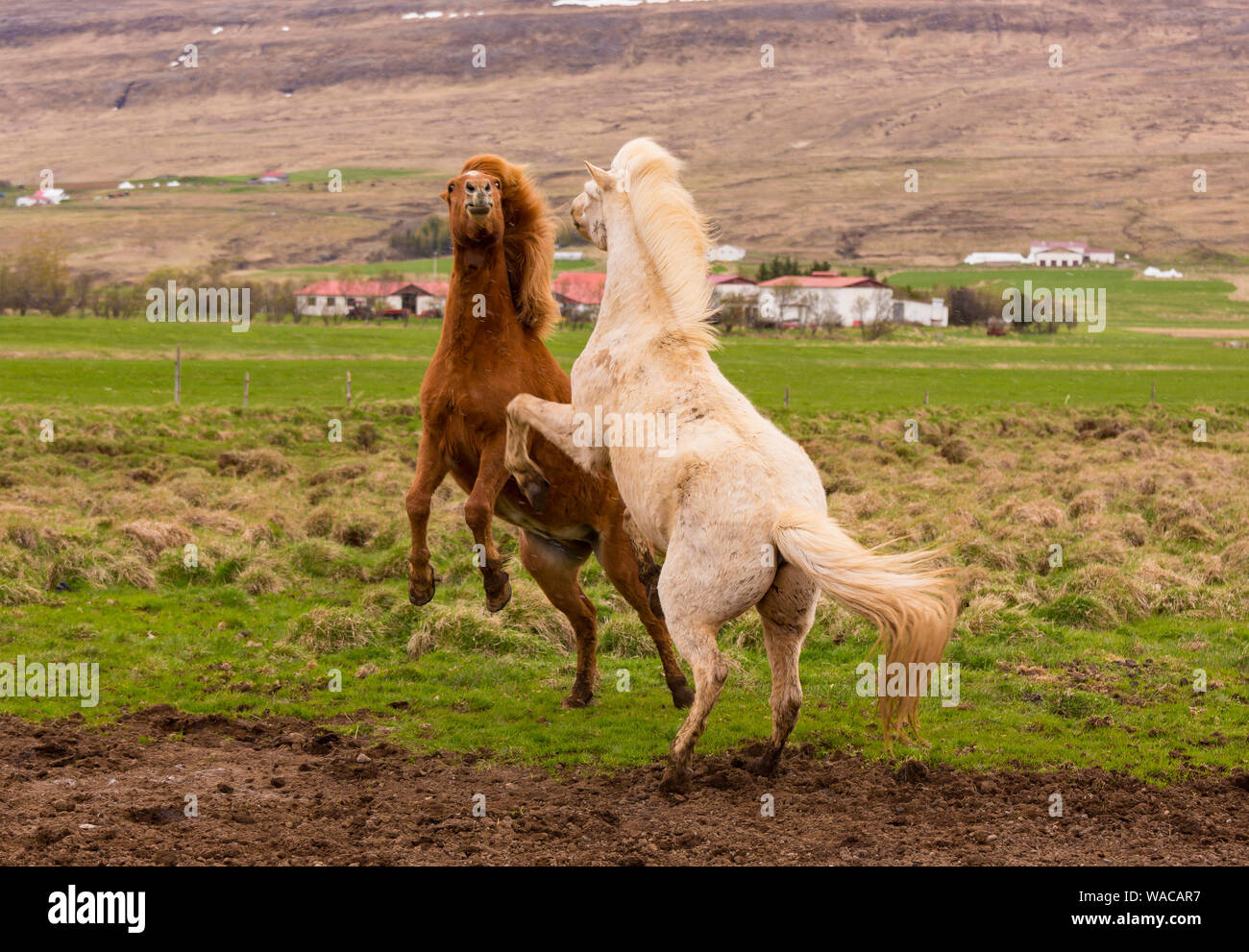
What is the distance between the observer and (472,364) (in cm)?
838

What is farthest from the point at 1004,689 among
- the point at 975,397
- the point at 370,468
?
the point at 975,397

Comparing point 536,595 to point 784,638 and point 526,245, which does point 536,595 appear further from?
point 784,638

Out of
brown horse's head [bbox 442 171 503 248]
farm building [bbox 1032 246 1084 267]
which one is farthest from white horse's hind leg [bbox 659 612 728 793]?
farm building [bbox 1032 246 1084 267]

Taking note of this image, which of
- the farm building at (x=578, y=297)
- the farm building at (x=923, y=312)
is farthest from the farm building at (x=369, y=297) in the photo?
the farm building at (x=923, y=312)

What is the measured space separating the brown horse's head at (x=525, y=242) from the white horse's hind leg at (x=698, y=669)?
307cm

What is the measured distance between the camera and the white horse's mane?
7.45 metres

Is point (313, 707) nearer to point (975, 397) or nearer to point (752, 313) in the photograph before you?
point (975, 397)

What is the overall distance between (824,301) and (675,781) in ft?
313

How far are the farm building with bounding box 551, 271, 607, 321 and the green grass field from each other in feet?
164

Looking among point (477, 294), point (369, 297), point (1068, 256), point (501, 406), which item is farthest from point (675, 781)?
point (1068, 256)

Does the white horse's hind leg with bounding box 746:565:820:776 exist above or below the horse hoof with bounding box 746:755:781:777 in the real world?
above

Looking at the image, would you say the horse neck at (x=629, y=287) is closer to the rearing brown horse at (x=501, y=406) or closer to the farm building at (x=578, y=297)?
the rearing brown horse at (x=501, y=406)

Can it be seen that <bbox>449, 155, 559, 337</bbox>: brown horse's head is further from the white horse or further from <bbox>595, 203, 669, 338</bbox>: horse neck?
<bbox>595, 203, 669, 338</bbox>: horse neck

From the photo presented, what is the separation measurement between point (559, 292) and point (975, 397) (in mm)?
61543
